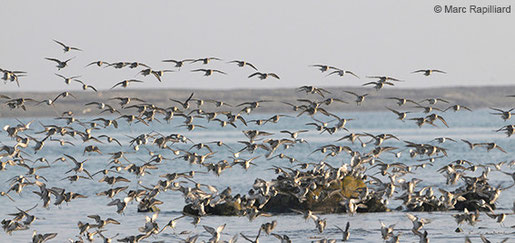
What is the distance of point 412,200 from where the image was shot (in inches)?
1373

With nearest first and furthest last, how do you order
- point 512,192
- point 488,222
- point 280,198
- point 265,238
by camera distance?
point 265,238 → point 488,222 → point 280,198 → point 512,192

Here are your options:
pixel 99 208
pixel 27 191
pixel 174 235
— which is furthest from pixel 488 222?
pixel 27 191

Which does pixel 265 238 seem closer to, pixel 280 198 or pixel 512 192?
pixel 280 198

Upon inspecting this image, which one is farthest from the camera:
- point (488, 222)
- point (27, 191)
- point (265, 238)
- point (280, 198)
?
point (27, 191)

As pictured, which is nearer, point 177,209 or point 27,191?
point 177,209

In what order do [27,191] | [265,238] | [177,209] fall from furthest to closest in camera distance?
[27,191], [177,209], [265,238]

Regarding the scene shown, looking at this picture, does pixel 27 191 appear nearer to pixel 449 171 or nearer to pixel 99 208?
pixel 99 208

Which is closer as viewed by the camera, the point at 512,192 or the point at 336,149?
the point at 336,149

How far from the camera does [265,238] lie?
1249 inches

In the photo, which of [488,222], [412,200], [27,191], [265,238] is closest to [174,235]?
[265,238]

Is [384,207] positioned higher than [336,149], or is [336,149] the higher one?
[336,149]

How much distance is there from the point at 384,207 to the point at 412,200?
9.96 feet

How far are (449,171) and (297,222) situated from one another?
5.59 m

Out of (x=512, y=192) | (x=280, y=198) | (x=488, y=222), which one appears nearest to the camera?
(x=488, y=222)
